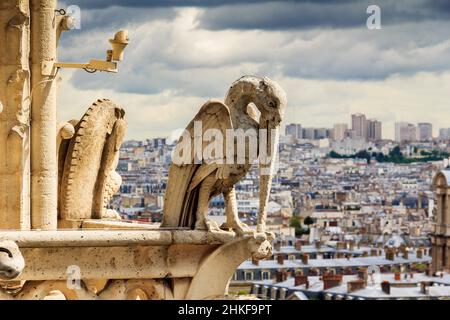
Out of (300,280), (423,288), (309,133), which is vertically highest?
(309,133)

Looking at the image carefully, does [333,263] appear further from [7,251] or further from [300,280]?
[7,251]

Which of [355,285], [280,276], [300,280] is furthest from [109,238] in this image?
[280,276]

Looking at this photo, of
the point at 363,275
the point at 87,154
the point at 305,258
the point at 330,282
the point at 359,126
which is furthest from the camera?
the point at 359,126

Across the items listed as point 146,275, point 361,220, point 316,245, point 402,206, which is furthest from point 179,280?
point 402,206

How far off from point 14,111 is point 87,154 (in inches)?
39.0

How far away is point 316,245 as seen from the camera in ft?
432

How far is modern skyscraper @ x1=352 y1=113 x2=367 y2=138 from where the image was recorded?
187m

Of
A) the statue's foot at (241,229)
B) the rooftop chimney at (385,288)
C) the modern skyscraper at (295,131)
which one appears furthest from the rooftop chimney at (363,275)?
the statue's foot at (241,229)

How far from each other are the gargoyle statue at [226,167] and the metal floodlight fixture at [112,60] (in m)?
1.02

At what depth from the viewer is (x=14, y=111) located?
50.7 feet

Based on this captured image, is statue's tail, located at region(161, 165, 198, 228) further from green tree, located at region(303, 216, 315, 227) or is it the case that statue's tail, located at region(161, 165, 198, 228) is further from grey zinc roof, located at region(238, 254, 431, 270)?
green tree, located at region(303, 216, 315, 227)

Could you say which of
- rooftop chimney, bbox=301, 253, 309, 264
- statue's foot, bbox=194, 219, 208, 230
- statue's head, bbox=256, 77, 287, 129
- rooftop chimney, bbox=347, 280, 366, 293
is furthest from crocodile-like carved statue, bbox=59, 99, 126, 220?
rooftop chimney, bbox=301, 253, 309, 264

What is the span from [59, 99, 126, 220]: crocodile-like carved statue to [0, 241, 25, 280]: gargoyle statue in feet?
10.9
